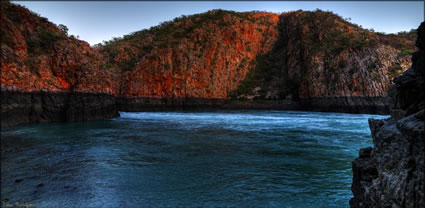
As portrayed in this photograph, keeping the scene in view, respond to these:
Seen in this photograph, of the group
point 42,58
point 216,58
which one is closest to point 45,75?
point 42,58

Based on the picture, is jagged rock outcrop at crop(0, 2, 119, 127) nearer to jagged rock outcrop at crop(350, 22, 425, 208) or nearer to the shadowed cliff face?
the shadowed cliff face

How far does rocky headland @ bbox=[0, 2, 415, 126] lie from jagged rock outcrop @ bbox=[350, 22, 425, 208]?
54.1 feet

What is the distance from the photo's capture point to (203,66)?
52062 millimetres

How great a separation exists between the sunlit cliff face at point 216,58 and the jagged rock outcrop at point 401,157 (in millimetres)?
18193

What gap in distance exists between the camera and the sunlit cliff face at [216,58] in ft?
64.8

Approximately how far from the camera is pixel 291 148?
1017 centimetres

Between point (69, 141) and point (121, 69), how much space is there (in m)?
37.0

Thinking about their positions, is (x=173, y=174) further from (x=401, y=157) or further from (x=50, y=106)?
(x=50, y=106)

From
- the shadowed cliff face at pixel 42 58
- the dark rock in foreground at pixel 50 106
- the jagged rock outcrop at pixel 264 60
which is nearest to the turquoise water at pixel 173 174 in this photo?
the dark rock in foreground at pixel 50 106

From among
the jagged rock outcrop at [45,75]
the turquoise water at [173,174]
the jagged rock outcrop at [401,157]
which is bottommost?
the turquoise water at [173,174]

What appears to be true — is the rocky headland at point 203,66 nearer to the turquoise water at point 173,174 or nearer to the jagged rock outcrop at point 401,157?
the turquoise water at point 173,174

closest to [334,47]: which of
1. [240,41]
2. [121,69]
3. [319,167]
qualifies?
[240,41]

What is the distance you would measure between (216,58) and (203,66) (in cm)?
393

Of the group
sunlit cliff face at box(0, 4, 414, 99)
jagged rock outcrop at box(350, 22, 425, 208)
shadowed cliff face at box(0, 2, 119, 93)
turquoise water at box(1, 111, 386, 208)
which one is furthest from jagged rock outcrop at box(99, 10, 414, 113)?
jagged rock outcrop at box(350, 22, 425, 208)
